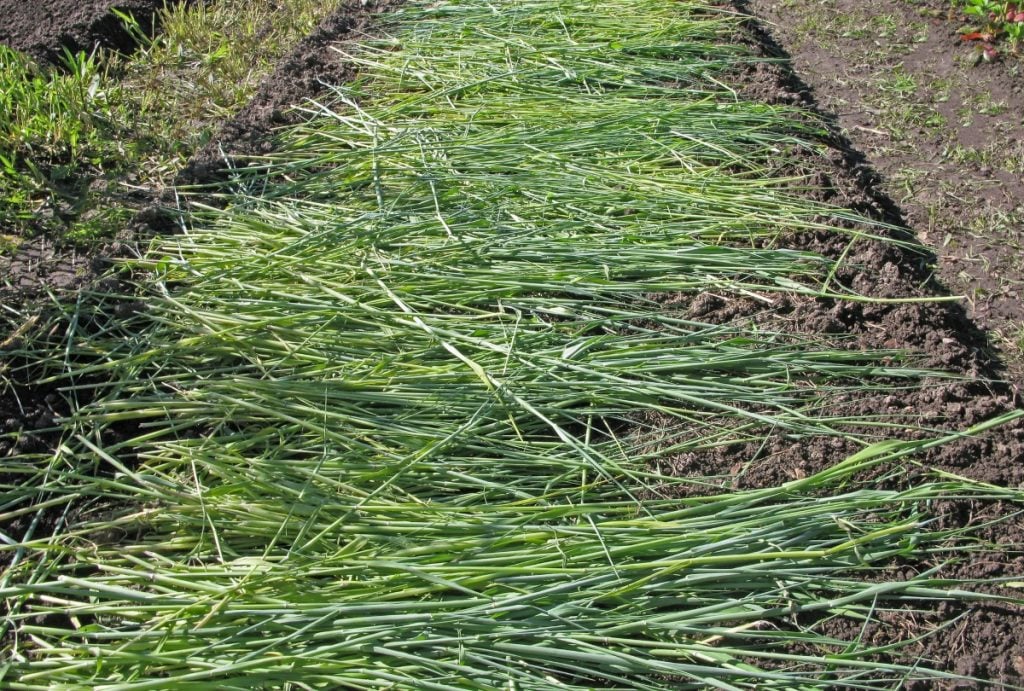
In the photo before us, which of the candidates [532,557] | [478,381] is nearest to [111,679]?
[532,557]

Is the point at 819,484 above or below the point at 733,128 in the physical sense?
below

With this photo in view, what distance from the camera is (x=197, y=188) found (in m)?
2.85

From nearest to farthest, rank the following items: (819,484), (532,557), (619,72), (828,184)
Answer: (532,557), (819,484), (828,184), (619,72)

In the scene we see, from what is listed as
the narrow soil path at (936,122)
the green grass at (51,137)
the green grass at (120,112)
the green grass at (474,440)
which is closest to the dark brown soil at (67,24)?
the green grass at (120,112)

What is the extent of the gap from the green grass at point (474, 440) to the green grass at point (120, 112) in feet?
1.44

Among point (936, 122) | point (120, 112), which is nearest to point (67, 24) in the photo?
point (120, 112)

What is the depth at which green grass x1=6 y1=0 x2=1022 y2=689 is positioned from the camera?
1508 mm

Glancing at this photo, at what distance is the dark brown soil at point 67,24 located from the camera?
12.3 feet

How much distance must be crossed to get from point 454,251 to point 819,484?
1.13m

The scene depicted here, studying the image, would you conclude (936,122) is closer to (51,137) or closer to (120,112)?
(120,112)

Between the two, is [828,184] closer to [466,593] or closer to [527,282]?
[527,282]

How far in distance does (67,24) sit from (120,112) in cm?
92

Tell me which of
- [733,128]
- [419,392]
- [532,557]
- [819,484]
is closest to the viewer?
[532,557]

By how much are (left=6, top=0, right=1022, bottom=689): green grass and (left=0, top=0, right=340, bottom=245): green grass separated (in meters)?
0.44
